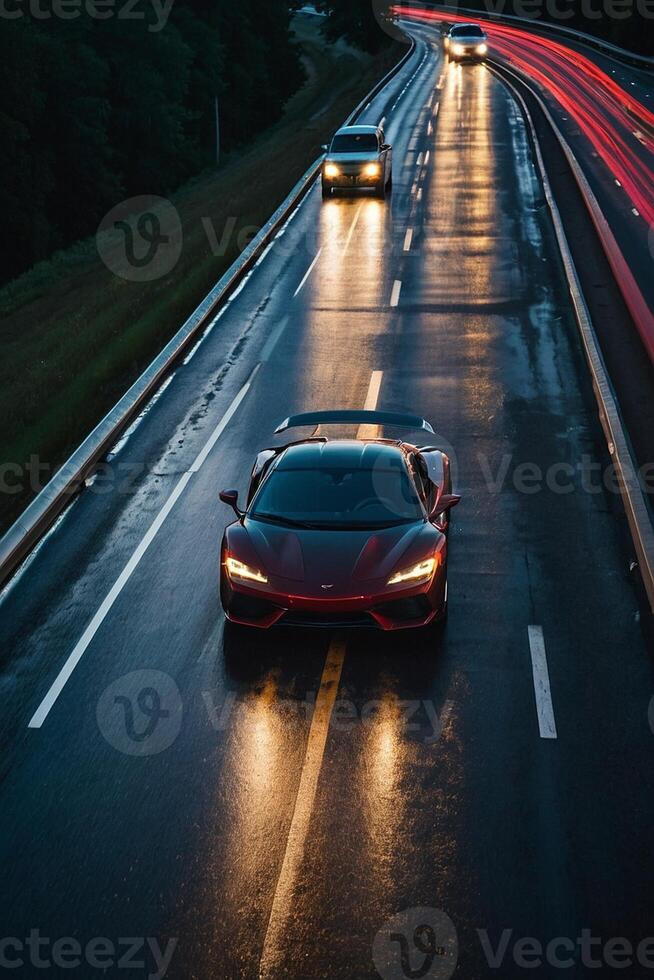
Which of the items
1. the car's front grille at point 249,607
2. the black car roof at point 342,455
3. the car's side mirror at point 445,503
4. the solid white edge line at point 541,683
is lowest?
the solid white edge line at point 541,683

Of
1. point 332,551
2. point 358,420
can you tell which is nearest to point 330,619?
point 332,551

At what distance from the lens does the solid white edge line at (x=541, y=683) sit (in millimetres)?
9508

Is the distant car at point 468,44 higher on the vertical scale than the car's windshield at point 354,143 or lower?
lower

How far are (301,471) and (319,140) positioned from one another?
134ft

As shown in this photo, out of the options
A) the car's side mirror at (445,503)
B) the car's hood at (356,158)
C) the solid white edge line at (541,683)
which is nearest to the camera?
the solid white edge line at (541,683)

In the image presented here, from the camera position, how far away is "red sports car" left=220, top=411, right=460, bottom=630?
1043cm

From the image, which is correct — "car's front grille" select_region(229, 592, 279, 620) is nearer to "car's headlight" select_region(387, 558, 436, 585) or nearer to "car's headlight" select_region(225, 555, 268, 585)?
"car's headlight" select_region(225, 555, 268, 585)

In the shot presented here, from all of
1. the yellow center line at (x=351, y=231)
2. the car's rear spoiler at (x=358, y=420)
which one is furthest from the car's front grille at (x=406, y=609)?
the yellow center line at (x=351, y=231)

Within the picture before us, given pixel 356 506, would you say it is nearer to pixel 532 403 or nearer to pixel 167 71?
pixel 532 403

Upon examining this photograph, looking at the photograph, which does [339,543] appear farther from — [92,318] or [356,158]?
[356,158]

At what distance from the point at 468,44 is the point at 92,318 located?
50431 millimetres

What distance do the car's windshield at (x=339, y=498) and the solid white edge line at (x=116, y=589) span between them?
1.79 metres

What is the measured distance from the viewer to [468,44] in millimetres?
73688

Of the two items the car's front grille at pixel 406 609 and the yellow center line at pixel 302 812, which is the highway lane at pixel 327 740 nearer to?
the yellow center line at pixel 302 812
